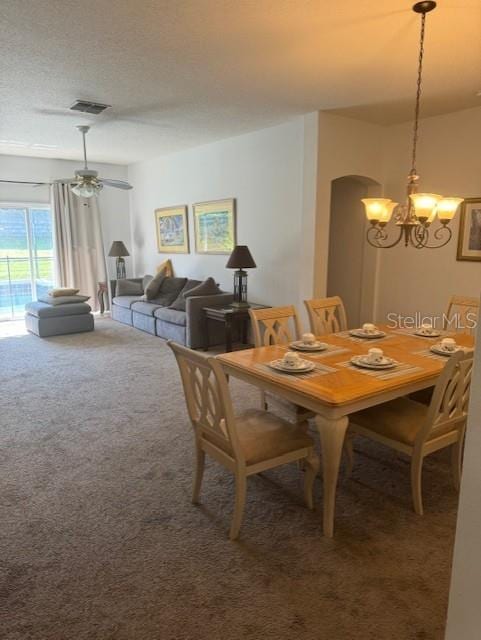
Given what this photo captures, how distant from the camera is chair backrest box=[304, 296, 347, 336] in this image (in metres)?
3.54

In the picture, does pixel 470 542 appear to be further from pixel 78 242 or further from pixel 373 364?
pixel 78 242

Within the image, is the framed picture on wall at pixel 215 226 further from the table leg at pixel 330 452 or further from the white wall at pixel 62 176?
the table leg at pixel 330 452

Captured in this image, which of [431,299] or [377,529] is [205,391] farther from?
[431,299]

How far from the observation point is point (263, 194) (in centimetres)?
547

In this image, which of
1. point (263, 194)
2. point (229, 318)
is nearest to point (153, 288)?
point (229, 318)

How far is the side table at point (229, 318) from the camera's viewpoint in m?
5.20

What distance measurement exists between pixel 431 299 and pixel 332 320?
5.85ft

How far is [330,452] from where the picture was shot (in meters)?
2.07

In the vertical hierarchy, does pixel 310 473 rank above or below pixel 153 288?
below

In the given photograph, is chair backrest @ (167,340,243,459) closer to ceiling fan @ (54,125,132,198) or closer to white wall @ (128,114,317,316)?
white wall @ (128,114,317,316)

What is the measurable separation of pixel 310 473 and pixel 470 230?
333 centimetres

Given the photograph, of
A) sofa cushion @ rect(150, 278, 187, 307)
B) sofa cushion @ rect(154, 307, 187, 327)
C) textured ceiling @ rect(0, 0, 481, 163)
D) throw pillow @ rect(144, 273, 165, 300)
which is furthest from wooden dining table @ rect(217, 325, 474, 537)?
throw pillow @ rect(144, 273, 165, 300)

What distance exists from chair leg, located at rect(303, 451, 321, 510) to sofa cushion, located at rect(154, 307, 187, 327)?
361cm

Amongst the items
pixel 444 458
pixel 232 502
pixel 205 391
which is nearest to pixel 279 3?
pixel 205 391
